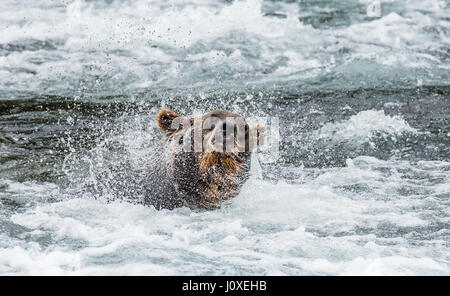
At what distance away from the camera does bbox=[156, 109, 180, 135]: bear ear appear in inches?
244

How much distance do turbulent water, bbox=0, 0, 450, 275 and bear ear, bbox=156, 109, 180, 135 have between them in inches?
24.6

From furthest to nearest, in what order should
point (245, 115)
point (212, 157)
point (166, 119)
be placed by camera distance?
1. point (245, 115)
2. point (166, 119)
3. point (212, 157)

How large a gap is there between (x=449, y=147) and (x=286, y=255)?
11.7 feet

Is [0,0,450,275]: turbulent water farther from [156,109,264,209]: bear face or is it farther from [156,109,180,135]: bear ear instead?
[156,109,180,135]: bear ear

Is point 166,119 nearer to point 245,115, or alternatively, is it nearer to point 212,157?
point 212,157

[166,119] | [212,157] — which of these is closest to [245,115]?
[166,119]

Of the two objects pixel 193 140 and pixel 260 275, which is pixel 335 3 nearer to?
pixel 193 140

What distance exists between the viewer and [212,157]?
5781 millimetres

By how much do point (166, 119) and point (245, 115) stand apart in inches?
117

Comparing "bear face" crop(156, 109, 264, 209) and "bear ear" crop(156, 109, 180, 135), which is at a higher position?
"bear ear" crop(156, 109, 180, 135)

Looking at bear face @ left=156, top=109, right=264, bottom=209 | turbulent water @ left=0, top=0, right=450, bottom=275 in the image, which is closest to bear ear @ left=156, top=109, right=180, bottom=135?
→ bear face @ left=156, top=109, right=264, bottom=209

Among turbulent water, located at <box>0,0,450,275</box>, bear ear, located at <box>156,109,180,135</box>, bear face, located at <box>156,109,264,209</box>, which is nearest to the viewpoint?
turbulent water, located at <box>0,0,450,275</box>

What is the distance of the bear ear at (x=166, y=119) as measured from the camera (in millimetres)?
6195

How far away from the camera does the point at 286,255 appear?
5254mm
